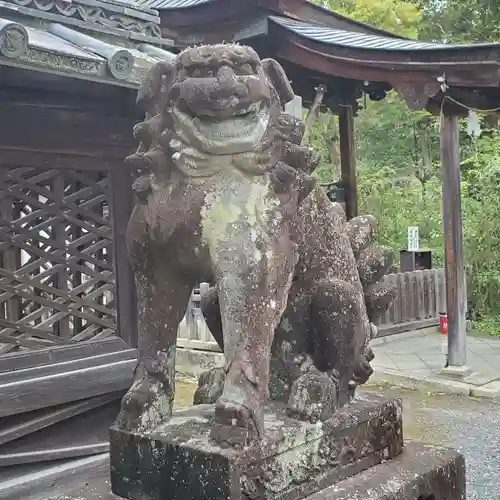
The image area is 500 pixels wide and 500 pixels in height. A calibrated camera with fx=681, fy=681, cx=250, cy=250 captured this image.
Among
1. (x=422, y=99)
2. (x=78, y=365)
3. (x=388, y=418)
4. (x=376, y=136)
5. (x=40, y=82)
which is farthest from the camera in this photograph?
(x=376, y=136)

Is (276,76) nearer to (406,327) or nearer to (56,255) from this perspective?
(56,255)

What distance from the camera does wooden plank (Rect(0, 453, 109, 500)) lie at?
11.7ft

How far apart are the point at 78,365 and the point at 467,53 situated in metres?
4.07

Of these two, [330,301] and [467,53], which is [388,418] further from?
[467,53]

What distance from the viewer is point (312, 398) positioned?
190cm

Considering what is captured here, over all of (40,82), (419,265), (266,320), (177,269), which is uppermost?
(40,82)

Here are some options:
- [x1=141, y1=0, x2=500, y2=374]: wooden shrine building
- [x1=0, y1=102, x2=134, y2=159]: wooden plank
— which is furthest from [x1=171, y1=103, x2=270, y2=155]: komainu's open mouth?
[x1=141, y1=0, x2=500, y2=374]: wooden shrine building

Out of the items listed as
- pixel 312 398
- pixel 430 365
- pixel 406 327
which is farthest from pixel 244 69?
pixel 406 327

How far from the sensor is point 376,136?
15.3 m

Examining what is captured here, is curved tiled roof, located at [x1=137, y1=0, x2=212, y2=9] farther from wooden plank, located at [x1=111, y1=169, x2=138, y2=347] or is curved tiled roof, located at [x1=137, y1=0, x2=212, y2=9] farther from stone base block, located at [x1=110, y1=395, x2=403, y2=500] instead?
stone base block, located at [x1=110, y1=395, x2=403, y2=500]

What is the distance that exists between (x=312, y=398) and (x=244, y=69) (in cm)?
91

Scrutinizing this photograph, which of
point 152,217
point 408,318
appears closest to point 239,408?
point 152,217

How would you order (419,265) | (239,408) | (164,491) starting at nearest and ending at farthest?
(239,408) < (164,491) < (419,265)

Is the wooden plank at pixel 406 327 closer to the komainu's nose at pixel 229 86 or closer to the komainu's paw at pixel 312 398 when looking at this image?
the komainu's paw at pixel 312 398
